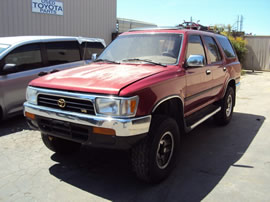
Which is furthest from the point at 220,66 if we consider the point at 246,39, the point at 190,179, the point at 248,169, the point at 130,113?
the point at 246,39

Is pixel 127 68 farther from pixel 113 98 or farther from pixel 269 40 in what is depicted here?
pixel 269 40

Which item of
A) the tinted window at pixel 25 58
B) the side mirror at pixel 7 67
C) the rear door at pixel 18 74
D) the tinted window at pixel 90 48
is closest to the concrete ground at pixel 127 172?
the rear door at pixel 18 74

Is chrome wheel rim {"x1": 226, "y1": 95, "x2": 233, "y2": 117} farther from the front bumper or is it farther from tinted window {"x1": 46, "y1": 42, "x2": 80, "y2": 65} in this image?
tinted window {"x1": 46, "y1": 42, "x2": 80, "y2": 65}

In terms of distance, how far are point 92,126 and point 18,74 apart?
347cm

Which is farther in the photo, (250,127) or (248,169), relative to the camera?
(250,127)

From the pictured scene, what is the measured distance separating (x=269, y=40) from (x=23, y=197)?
17914 millimetres

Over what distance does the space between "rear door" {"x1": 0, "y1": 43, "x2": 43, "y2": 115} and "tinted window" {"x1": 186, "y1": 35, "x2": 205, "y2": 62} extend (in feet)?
11.4

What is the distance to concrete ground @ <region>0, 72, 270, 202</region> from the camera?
3.11 metres

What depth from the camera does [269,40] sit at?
56.3 feet

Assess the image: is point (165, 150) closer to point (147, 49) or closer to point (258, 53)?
point (147, 49)

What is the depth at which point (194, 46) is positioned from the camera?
440 centimetres

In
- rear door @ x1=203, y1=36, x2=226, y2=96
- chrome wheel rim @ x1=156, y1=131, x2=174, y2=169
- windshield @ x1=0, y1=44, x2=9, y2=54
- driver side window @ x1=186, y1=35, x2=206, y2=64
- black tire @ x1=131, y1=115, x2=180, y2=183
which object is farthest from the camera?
windshield @ x1=0, y1=44, x2=9, y2=54

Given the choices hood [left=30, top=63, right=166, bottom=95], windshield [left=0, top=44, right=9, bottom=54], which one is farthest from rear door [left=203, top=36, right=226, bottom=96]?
windshield [left=0, top=44, right=9, bottom=54]

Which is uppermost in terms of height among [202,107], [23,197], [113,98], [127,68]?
[127,68]
